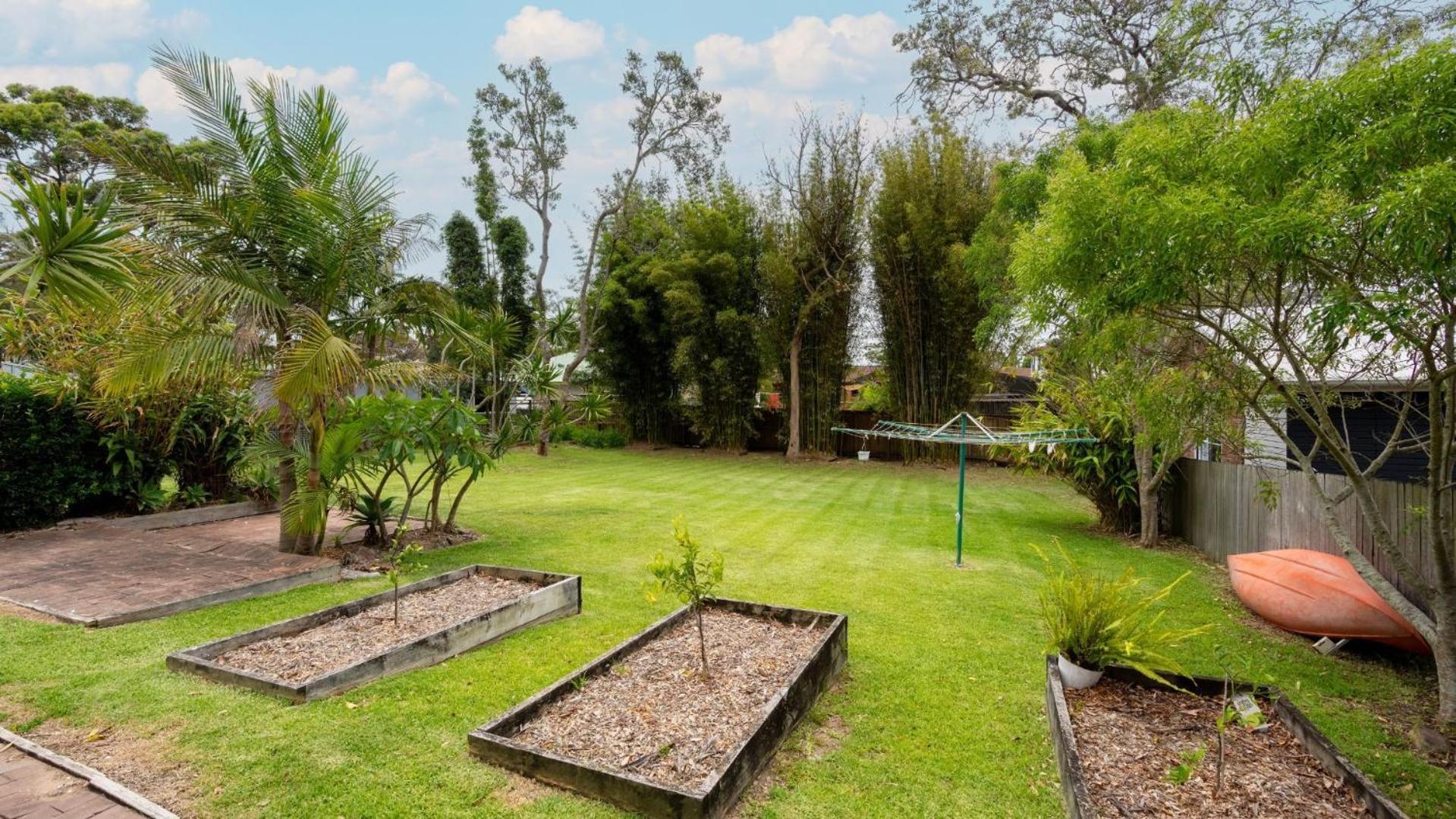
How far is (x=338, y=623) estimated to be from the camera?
11.2 feet

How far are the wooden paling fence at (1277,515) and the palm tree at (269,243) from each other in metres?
6.17

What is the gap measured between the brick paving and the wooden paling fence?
186 inches

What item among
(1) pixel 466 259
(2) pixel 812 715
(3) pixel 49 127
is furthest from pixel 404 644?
(3) pixel 49 127

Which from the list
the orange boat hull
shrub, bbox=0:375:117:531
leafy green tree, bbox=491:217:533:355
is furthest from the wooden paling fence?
leafy green tree, bbox=491:217:533:355

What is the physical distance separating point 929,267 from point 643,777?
37.5 feet

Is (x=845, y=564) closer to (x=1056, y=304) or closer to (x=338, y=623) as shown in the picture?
(x=1056, y=304)

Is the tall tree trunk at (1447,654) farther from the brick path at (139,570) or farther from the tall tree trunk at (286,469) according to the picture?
the tall tree trunk at (286,469)

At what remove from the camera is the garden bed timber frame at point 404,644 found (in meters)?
2.66

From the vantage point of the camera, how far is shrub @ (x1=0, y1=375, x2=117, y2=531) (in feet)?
17.2

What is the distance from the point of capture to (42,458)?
5.48m

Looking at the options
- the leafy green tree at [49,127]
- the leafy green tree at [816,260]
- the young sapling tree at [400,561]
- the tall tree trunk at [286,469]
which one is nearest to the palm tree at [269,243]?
the tall tree trunk at [286,469]

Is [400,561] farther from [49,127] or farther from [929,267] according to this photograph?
[49,127]

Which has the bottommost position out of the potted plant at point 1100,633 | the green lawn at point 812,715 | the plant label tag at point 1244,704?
the green lawn at point 812,715

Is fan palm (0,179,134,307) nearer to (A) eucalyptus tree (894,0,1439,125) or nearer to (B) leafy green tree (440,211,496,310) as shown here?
(A) eucalyptus tree (894,0,1439,125)
